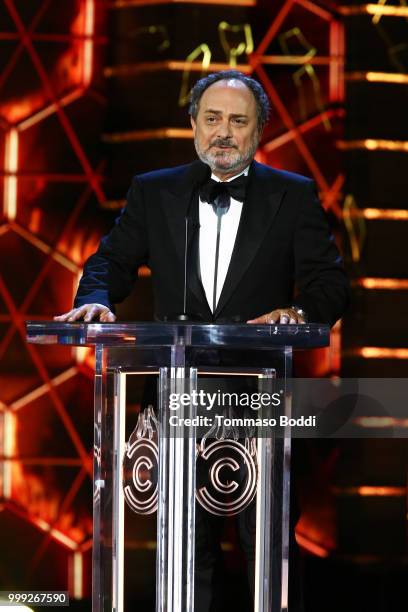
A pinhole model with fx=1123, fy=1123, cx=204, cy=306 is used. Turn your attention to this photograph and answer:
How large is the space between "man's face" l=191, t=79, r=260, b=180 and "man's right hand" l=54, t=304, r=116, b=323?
0.54 metres

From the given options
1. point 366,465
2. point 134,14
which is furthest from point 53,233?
point 366,465

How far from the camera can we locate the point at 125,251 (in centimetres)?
277

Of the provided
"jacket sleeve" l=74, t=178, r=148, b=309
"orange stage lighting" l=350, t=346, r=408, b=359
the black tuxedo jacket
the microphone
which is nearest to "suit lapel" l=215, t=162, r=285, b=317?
the black tuxedo jacket

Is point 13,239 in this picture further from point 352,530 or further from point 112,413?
point 112,413

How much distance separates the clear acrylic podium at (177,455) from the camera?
2.15 meters

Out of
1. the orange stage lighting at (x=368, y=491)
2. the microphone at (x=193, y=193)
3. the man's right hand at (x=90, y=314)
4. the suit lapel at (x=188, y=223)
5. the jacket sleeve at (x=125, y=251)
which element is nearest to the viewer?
the man's right hand at (x=90, y=314)

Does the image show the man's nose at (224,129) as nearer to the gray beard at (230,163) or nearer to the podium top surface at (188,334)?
the gray beard at (230,163)

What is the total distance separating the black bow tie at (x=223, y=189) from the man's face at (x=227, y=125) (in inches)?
1.9

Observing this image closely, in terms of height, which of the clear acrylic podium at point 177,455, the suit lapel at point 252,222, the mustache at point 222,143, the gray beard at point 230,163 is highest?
the mustache at point 222,143

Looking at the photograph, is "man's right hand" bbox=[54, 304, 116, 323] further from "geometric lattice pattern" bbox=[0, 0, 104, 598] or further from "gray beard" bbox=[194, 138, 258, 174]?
"geometric lattice pattern" bbox=[0, 0, 104, 598]

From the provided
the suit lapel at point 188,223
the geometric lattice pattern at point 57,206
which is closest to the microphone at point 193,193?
the suit lapel at point 188,223

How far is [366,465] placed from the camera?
385cm

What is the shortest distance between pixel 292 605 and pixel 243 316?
681mm

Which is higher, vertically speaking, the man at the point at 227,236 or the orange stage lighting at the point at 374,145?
the orange stage lighting at the point at 374,145
